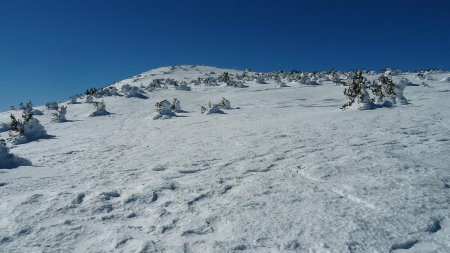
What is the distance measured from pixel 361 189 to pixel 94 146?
6.89m

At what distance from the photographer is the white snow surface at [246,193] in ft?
11.8

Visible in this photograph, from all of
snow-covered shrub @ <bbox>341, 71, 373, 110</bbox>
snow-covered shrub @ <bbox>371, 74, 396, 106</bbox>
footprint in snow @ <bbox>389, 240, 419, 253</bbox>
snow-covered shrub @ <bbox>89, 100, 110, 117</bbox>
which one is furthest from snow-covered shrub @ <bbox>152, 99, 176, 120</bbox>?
footprint in snow @ <bbox>389, 240, 419, 253</bbox>

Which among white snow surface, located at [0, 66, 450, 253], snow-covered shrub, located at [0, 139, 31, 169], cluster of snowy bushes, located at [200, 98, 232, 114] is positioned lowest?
white snow surface, located at [0, 66, 450, 253]

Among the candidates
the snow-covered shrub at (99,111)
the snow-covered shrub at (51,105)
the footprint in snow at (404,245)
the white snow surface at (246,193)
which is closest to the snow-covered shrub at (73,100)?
the snow-covered shrub at (51,105)

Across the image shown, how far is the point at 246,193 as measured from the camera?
482 centimetres

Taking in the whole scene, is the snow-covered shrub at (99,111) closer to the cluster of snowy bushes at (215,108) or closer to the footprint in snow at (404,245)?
the cluster of snowy bushes at (215,108)

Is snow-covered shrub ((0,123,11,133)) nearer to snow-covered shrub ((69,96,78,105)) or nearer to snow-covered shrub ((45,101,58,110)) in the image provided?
snow-covered shrub ((45,101,58,110))

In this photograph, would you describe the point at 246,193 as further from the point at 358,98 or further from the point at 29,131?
the point at 358,98

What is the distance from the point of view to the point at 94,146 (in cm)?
957

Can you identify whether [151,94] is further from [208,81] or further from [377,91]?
[377,91]

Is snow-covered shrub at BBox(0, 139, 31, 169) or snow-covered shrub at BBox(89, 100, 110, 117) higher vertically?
snow-covered shrub at BBox(89, 100, 110, 117)

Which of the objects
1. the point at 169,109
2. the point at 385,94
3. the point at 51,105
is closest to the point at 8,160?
the point at 169,109

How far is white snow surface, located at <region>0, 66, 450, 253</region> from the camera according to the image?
3.58 m

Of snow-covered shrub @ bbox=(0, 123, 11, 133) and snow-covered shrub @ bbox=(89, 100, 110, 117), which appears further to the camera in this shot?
snow-covered shrub @ bbox=(89, 100, 110, 117)
